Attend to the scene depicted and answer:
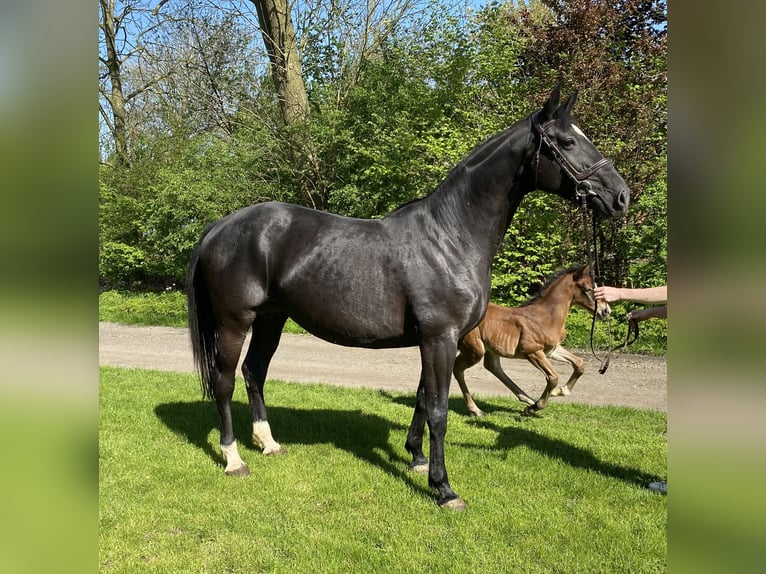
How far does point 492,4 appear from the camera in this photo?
11.1 m

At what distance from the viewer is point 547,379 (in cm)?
573

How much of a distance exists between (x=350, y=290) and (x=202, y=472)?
190 cm

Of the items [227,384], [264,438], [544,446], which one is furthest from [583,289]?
[227,384]

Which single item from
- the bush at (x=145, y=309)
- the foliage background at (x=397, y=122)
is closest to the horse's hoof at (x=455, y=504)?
the foliage background at (x=397, y=122)

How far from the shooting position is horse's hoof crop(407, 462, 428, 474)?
13.5ft

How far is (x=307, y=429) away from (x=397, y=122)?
8.51 meters

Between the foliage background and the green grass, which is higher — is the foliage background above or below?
above

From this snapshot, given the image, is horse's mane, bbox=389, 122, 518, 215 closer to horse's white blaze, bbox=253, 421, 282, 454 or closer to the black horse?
the black horse

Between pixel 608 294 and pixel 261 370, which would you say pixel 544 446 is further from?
pixel 261 370

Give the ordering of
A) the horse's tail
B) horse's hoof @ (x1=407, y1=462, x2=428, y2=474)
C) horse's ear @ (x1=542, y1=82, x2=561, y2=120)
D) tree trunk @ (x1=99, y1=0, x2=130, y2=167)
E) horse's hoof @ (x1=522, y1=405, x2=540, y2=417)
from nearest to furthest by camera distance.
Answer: horse's ear @ (x1=542, y1=82, x2=561, y2=120) < horse's hoof @ (x1=407, y1=462, x2=428, y2=474) < the horse's tail < horse's hoof @ (x1=522, y1=405, x2=540, y2=417) < tree trunk @ (x1=99, y1=0, x2=130, y2=167)

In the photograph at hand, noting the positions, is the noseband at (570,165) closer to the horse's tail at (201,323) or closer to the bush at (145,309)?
the horse's tail at (201,323)

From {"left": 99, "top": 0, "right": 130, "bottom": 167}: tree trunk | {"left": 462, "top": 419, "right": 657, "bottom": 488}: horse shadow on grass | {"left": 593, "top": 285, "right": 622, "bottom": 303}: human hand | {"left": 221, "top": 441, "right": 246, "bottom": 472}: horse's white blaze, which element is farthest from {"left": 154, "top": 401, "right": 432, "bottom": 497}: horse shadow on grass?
{"left": 99, "top": 0, "right": 130, "bottom": 167}: tree trunk
